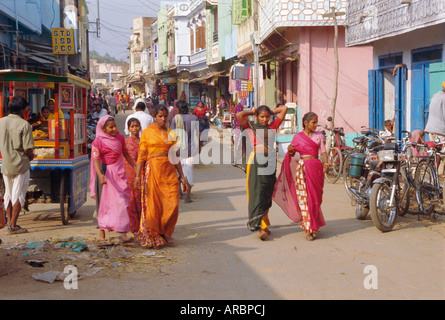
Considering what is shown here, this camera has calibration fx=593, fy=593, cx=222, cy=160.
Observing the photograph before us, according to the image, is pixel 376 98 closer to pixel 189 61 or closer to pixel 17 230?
pixel 17 230

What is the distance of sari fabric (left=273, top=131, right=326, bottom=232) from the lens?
288 inches

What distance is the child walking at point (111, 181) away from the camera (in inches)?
276

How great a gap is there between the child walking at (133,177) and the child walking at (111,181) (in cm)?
15

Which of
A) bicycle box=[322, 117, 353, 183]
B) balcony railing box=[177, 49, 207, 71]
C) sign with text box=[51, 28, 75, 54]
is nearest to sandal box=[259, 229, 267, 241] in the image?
bicycle box=[322, 117, 353, 183]

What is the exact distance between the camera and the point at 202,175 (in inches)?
558

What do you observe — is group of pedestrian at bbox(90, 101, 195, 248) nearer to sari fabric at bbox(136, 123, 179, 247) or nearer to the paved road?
sari fabric at bbox(136, 123, 179, 247)

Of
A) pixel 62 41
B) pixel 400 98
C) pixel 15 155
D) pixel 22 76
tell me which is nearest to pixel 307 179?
pixel 15 155

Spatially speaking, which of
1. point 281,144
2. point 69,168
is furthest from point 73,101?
point 281,144

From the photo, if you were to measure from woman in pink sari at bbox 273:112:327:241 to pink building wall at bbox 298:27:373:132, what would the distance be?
435 inches

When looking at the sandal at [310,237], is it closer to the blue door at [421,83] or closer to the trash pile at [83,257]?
the trash pile at [83,257]

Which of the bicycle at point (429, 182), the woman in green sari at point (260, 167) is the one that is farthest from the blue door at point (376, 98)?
the woman in green sari at point (260, 167)

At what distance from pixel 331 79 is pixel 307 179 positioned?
11.7 metres

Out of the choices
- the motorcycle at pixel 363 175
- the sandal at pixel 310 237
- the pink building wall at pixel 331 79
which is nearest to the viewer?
the sandal at pixel 310 237
